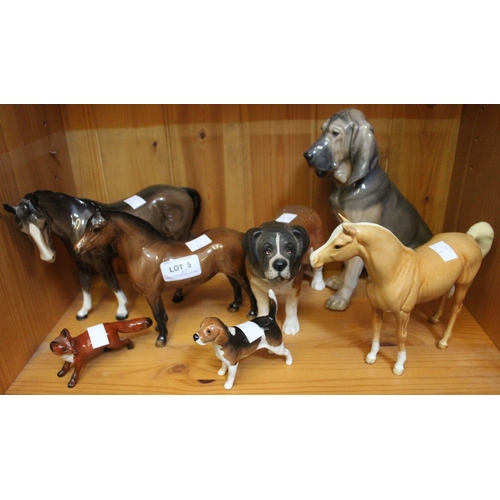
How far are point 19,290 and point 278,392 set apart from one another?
64 centimetres

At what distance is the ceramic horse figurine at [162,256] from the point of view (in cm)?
98

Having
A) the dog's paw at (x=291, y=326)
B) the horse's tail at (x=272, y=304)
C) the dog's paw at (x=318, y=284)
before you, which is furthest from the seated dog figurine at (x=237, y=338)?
the dog's paw at (x=318, y=284)

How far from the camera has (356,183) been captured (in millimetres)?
1054

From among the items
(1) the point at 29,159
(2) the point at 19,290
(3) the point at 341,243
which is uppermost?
(1) the point at 29,159

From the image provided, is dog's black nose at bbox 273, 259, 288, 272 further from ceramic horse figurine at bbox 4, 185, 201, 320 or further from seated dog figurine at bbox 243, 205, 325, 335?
ceramic horse figurine at bbox 4, 185, 201, 320

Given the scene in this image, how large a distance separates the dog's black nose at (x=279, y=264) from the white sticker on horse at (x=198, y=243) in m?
0.21

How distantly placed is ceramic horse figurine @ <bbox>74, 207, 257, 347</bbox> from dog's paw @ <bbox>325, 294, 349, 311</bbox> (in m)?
0.28

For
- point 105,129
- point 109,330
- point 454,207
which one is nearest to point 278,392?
point 109,330

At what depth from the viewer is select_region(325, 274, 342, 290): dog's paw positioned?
1.27 m

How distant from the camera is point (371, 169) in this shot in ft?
3.39

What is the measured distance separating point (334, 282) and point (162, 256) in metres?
0.54

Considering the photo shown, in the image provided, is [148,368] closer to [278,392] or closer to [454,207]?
[278,392]

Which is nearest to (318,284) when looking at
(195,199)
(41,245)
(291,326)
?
(291,326)

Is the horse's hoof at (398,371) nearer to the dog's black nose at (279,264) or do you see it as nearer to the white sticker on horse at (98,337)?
the dog's black nose at (279,264)
